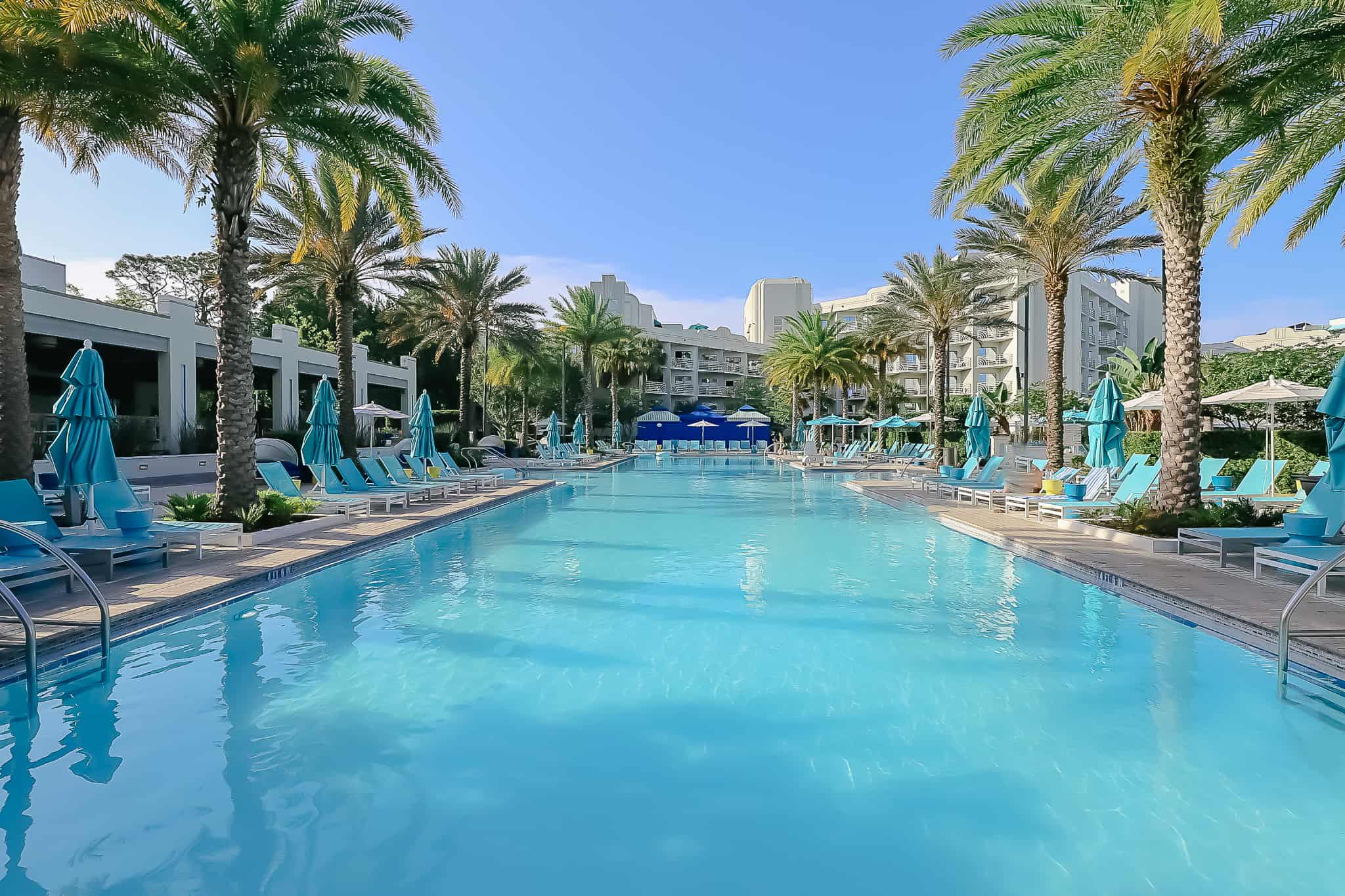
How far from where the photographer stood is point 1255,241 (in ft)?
44.7

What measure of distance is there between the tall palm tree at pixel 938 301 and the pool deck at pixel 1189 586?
16908mm

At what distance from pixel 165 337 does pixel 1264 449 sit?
29.6 metres

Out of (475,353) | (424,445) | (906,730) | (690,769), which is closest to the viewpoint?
(690,769)

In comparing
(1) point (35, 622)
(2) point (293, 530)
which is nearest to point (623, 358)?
(2) point (293, 530)

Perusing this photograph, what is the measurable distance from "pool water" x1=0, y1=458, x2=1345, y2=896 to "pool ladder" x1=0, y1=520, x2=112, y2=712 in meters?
0.16

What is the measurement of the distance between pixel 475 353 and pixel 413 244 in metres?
37.9

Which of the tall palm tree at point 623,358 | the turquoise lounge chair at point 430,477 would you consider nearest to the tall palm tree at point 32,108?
the turquoise lounge chair at point 430,477

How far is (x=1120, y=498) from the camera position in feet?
42.0

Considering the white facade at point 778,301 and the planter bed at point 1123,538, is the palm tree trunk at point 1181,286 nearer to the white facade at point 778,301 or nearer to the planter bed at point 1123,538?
the planter bed at point 1123,538

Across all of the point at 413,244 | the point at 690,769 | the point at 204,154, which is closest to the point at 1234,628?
the point at 690,769

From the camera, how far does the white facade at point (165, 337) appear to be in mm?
19119

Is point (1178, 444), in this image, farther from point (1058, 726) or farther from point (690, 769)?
point (690, 769)

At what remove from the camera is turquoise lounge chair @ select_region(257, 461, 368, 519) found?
42.4ft

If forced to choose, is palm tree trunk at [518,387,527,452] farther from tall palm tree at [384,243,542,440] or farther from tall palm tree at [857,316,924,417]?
tall palm tree at [857,316,924,417]
